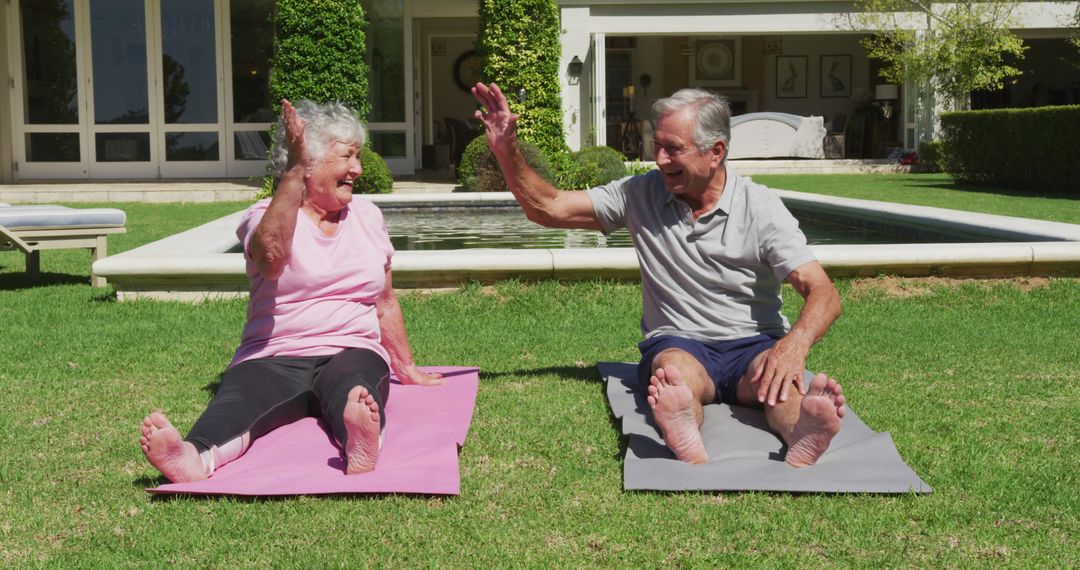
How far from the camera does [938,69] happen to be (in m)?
17.8

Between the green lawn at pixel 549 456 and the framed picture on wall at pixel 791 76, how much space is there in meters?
18.5

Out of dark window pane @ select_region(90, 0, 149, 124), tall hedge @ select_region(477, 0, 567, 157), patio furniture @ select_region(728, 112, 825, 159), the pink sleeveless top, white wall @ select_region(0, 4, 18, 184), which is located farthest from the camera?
patio furniture @ select_region(728, 112, 825, 159)

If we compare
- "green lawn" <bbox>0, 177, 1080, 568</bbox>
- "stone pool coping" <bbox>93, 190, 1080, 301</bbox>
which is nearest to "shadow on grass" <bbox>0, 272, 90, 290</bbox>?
"stone pool coping" <bbox>93, 190, 1080, 301</bbox>

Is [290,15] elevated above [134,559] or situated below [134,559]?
above

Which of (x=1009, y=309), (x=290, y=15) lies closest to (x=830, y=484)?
(x=1009, y=309)

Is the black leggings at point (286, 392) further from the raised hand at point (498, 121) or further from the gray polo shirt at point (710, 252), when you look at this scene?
the gray polo shirt at point (710, 252)

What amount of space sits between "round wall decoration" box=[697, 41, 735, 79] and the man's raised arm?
20.3m

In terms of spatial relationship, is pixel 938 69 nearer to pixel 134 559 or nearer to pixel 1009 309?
pixel 1009 309

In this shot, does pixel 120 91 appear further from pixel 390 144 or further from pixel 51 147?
pixel 390 144

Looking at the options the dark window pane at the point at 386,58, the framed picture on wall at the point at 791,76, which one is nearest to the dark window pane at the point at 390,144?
the dark window pane at the point at 386,58

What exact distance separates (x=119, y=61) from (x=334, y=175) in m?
13.8

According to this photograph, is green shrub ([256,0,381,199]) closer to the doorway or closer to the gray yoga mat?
the doorway

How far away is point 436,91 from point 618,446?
20176 millimetres

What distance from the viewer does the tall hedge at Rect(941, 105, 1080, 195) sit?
1302 centimetres
